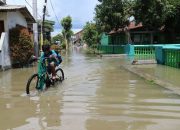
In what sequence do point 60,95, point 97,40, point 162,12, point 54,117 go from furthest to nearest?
1. point 97,40
2. point 162,12
3. point 60,95
4. point 54,117

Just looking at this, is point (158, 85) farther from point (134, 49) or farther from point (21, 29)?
point (134, 49)

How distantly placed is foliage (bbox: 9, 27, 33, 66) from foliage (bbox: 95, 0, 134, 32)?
19.7m

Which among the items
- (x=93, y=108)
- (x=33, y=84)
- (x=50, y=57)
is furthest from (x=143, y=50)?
(x=93, y=108)

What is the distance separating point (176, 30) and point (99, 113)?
120ft

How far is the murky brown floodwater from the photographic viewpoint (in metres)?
7.57

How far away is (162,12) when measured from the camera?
128 feet

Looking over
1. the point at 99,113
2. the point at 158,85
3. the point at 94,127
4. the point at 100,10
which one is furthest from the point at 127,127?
the point at 100,10

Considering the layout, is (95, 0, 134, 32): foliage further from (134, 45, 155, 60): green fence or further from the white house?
the white house

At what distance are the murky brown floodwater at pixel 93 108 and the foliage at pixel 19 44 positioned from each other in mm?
9621

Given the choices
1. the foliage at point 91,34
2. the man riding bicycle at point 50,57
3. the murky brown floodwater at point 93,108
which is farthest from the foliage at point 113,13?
the man riding bicycle at point 50,57

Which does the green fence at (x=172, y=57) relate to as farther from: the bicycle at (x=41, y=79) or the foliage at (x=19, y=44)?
the bicycle at (x=41, y=79)

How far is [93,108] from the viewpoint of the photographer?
9172 millimetres

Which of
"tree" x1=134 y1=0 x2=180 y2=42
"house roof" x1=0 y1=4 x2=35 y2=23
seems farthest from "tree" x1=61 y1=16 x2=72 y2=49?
"house roof" x1=0 y1=4 x2=35 y2=23

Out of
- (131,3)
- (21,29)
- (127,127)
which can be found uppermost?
(131,3)
